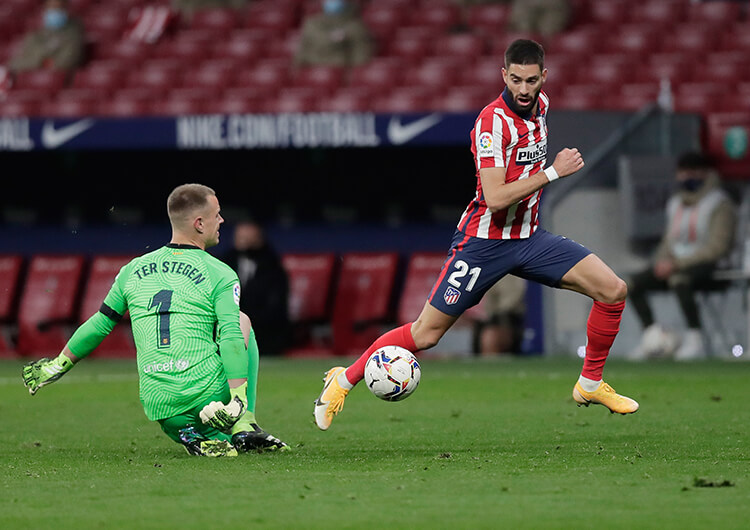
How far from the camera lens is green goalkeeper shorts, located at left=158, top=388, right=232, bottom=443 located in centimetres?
627

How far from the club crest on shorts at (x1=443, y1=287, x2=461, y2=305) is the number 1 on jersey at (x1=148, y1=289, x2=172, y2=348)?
4.77 feet

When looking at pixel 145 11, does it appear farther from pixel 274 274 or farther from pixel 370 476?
pixel 370 476

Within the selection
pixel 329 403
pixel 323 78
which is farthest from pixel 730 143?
pixel 329 403

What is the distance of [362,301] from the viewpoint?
50.8ft

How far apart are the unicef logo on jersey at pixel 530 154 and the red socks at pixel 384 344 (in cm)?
102

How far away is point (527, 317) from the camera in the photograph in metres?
14.7

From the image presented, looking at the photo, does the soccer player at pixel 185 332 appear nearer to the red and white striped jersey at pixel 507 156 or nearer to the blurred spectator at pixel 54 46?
the red and white striped jersey at pixel 507 156

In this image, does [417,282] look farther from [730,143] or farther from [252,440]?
[252,440]

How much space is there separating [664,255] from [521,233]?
708cm

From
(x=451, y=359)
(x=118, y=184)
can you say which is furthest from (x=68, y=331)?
(x=451, y=359)

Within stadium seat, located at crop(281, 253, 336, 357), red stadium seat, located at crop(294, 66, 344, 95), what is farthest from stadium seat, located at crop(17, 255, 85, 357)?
red stadium seat, located at crop(294, 66, 344, 95)

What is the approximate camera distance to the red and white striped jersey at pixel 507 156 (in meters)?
6.78

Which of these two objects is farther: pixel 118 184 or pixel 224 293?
pixel 118 184

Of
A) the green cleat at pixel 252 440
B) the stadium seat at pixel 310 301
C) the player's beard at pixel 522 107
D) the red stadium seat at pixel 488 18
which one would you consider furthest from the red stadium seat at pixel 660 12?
the green cleat at pixel 252 440
